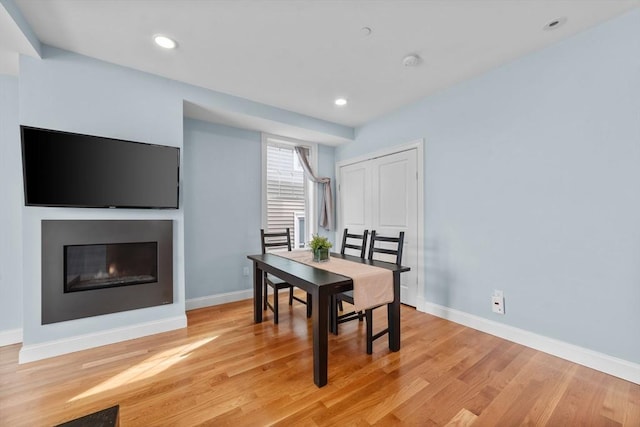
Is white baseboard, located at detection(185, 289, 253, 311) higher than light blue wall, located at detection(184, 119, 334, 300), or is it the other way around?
light blue wall, located at detection(184, 119, 334, 300)

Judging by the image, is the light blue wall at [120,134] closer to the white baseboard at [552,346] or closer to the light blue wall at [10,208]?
the light blue wall at [10,208]

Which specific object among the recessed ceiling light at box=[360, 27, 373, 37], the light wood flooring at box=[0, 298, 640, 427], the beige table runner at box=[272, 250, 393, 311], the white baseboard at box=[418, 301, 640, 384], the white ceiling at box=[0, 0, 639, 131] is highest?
the white ceiling at box=[0, 0, 639, 131]

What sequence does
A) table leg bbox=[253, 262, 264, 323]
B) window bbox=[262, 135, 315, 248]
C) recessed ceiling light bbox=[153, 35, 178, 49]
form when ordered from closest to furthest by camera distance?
recessed ceiling light bbox=[153, 35, 178, 49], table leg bbox=[253, 262, 264, 323], window bbox=[262, 135, 315, 248]

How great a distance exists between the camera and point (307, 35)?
2.09m

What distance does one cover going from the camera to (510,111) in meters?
2.48

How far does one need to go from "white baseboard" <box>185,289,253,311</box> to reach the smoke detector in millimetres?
3294

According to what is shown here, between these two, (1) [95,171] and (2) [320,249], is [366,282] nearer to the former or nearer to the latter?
(2) [320,249]

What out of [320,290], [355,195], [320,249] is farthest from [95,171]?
[355,195]

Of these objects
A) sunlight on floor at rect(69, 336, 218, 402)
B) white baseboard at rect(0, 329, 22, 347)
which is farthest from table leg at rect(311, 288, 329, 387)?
white baseboard at rect(0, 329, 22, 347)

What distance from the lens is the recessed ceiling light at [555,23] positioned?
6.34ft

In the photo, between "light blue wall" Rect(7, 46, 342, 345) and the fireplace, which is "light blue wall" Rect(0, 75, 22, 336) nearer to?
"light blue wall" Rect(7, 46, 342, 345)

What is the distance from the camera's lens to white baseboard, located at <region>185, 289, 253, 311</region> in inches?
129

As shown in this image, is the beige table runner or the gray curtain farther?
the gray curtain

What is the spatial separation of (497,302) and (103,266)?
3.76m
